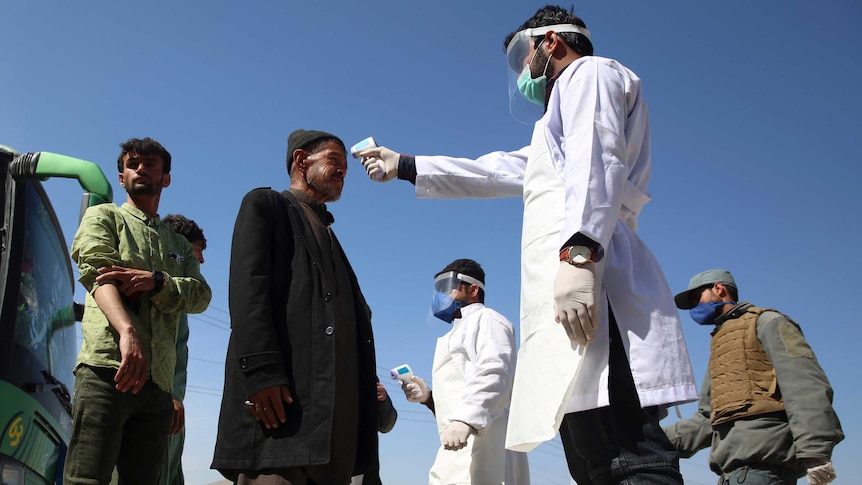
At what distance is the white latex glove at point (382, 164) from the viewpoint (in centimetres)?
385

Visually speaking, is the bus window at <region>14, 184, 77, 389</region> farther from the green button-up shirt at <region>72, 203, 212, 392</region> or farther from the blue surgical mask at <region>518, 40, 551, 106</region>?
the blue surgical mask at <region>518, 40, 551, 106</region>

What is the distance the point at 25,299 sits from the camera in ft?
12.9

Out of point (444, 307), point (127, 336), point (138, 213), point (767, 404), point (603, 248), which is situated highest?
point (444, 307)

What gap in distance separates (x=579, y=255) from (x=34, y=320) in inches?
115

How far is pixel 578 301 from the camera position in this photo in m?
2.56

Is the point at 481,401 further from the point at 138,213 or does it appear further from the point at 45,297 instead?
the point at 45,297

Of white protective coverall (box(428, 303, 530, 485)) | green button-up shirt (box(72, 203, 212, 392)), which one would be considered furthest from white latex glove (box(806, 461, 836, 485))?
green button-up shirt (box(72, 203, 212, 392))

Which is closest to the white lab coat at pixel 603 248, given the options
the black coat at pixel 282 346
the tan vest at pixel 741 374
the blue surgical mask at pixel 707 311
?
the black coat at pixel 282 346

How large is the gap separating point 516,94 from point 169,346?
2.20 m

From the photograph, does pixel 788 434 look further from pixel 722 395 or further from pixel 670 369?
pixel 670 369

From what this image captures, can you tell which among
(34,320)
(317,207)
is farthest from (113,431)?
(317,207)

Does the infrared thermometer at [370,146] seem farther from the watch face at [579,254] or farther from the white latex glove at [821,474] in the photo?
the white latex glove at [821,474]

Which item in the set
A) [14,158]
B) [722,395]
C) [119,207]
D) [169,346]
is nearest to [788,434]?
[722,395]

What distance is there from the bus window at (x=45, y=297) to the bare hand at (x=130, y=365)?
1.97ft
